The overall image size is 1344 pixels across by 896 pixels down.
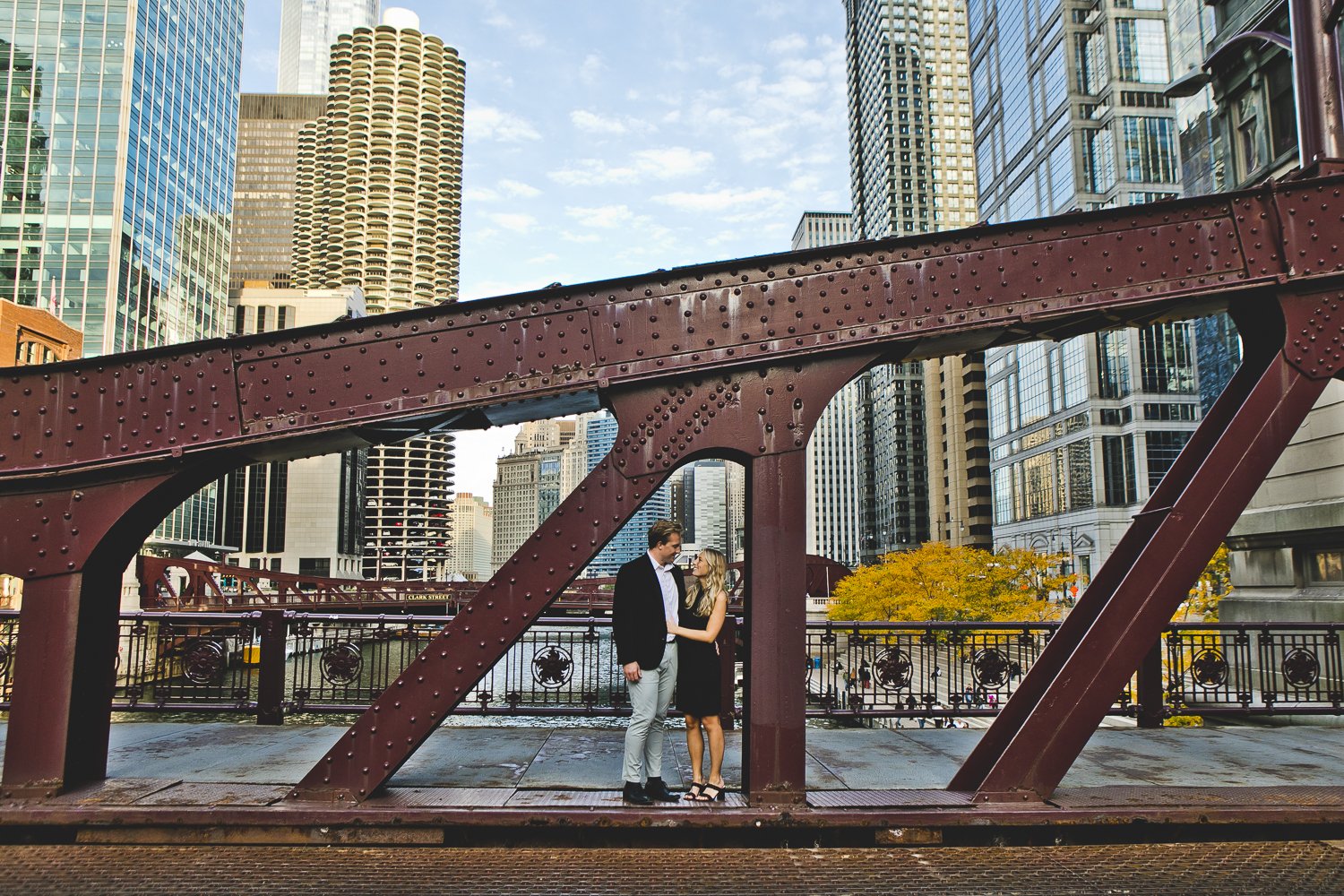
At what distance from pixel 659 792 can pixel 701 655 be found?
3.23 ft

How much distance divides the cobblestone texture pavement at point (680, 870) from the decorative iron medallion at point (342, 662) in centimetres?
534

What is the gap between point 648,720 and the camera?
656 cm

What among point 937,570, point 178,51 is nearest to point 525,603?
point 937,570

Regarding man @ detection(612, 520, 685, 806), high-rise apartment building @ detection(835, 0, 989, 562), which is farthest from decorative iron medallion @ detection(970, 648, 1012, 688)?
high-rise apartment building @ detection(835, 0, 989, 562)

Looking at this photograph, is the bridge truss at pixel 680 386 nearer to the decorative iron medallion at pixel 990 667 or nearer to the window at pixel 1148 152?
the decorative iron medallion at pixel 990 667

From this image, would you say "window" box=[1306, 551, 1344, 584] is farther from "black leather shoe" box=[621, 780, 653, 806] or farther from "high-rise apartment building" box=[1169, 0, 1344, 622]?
"black leather shoe" box=[621, 780, 653, 806]

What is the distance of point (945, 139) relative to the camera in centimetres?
15638

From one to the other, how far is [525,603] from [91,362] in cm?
361

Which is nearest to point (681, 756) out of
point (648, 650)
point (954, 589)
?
point (648, 650)

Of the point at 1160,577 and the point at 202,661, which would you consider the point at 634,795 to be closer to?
the point at 1160,577

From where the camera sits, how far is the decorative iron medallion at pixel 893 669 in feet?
36.0

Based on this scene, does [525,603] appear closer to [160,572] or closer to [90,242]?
[160,572]

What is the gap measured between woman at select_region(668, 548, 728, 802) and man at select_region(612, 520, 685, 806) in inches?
4.1

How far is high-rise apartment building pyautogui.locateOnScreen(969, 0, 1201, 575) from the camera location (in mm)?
68562
